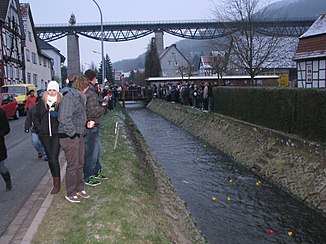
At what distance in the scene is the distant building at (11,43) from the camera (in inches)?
1374

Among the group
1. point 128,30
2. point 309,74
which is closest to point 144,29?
point 128,30

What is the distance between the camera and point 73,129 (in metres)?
6.13

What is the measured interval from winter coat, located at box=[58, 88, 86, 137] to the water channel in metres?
3.33

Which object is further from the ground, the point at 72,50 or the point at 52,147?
the point at 72,50

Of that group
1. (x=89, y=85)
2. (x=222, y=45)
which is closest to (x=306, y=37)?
(x=222, y=45)

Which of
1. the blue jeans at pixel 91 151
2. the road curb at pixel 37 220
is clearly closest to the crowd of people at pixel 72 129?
the blue jeans at pixel 91 151

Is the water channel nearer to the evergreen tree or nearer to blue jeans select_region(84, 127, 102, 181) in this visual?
blue jeans select_region(84, 127, 102, 181)

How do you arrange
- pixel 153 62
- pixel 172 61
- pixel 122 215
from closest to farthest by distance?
pixel 122 215 < pixel 153 62 < pixel 172 61

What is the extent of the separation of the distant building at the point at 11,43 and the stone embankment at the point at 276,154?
935 inches

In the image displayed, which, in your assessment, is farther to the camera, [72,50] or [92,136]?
[72,50]

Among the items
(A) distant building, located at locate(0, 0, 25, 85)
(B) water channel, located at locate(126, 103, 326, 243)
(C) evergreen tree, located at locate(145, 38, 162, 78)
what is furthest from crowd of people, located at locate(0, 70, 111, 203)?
(C) evergreen tree, located at locate(145, 38, 162, 78)

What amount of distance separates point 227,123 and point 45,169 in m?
10.2

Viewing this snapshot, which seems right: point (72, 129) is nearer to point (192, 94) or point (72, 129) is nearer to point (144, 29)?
point (192, 94)

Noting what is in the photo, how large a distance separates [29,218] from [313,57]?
29288mm
